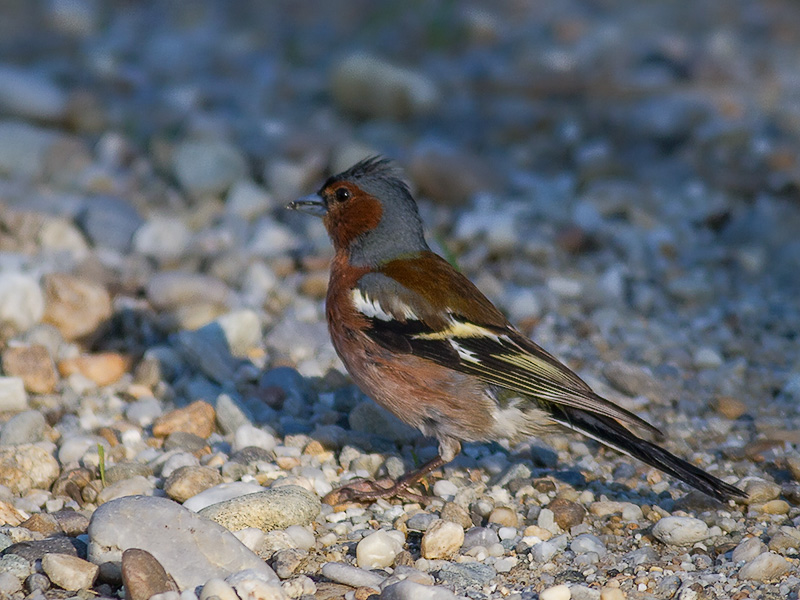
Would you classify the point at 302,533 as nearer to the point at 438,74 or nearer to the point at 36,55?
the point at 438,74

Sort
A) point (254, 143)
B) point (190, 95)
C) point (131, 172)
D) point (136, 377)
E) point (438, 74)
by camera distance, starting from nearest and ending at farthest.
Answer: point (136, 377) < point (131, 172) < point (254, 143) < point (190, 95) < point (438, 74)

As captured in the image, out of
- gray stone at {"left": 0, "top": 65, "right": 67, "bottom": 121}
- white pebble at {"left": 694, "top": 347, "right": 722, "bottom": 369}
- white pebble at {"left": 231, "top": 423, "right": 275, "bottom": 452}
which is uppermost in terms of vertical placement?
gray stone at {"left": 0, "top": 65, "right": 67, "bottom": 121}

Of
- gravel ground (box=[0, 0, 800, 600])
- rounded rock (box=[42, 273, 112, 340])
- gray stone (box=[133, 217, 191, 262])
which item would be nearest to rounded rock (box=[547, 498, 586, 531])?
gravel ground (box=[0, 0, 800, 600])

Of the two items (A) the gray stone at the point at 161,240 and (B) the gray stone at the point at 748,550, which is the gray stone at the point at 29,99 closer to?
(A) the gray stone at the point at 161,240

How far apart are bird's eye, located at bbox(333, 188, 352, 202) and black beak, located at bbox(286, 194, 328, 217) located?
0.31 ft

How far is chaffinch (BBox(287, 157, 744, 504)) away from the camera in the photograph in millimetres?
4348

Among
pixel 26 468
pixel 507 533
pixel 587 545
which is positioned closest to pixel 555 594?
pixel 587 545

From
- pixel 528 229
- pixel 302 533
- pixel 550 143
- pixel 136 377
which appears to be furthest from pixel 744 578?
pixel 550 143

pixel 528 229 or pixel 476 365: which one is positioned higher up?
pixel 528 229

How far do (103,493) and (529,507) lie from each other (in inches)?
70.8

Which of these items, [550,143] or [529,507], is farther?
[550,143]

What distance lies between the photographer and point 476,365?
4457 mm

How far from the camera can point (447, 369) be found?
4.53m

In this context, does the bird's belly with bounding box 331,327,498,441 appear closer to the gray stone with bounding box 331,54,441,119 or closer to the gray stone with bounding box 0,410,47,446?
the gray stone with bounding box 0,410,47,446
